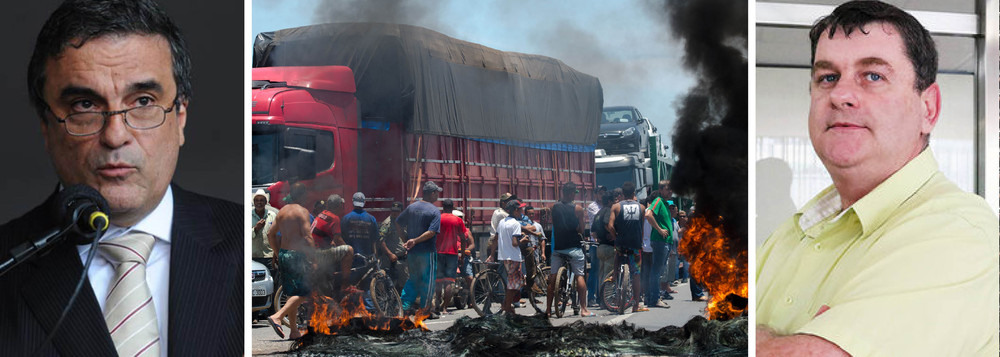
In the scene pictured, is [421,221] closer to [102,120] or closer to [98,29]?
[102,120]

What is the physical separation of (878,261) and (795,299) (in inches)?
12.3

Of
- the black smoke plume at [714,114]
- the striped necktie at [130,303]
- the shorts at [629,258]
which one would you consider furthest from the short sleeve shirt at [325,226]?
the black smoke plume at [714,114]

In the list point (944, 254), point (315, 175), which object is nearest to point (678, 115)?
point (944, 254)

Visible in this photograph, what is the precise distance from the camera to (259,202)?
2.68 metres

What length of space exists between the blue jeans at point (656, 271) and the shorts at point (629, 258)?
7cm

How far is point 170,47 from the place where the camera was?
225cm

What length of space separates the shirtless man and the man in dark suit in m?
0.47

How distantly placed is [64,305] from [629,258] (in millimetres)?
2004

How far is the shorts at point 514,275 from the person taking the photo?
2906 millimetres

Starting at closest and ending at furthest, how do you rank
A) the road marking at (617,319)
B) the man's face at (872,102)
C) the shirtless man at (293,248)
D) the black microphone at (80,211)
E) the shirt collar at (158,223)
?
1. the black microphone at (80,211)
2. the shirt collar at (158,223)
3. the man's face at (872,102)
4. the shirtless man at (293,248)
5. the road marking at (617,319)

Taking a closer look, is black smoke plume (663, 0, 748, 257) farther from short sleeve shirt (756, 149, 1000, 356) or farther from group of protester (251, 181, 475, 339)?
group of protester (251, 181, 475, 339)

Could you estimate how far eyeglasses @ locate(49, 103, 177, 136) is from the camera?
6.98ft

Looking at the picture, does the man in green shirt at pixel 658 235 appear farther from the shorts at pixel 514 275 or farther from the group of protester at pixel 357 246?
the group of protester at pixel 357 246

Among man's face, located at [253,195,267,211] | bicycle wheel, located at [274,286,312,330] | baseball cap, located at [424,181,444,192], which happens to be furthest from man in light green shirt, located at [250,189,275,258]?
baseball cap, located at [424,181,444,192]
